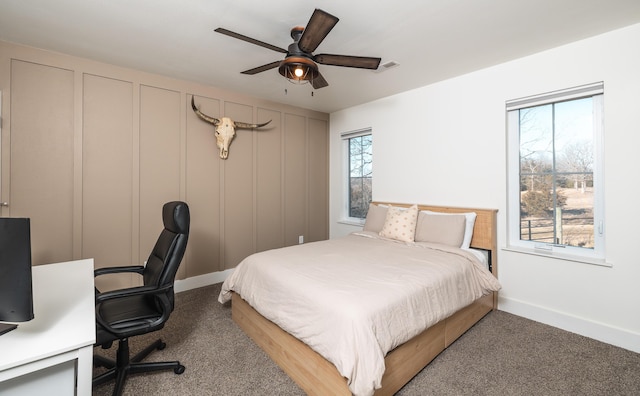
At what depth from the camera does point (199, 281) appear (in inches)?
141

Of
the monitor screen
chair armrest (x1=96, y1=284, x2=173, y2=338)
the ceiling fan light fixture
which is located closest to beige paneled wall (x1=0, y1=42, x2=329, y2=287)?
chair armrest (x1=96, y1=284, x2=173, y2=338)

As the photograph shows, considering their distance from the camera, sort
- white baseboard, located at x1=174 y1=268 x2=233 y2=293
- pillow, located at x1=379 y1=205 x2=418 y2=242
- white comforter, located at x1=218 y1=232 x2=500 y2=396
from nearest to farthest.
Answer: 1. white comforter, located at x1=218 y1=232 x2=500 y2=396
2. pillow, located at x1=379 y1=205 x2=418 y2=242
3. white baseboard, located at x1=174 y1=268 x2=233 y2=293

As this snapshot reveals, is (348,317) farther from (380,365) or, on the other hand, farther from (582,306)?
(582,306)

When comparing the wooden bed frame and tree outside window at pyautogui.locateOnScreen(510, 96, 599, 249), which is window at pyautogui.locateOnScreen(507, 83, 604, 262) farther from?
the wooden bed frame

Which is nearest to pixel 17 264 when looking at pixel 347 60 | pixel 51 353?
pixel 51 353

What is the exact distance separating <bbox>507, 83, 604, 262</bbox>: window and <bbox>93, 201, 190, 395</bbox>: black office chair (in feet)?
10.1

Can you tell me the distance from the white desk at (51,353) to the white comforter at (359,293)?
103cm

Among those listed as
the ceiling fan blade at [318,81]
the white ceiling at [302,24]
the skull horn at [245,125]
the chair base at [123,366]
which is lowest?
the chair base at [123,366]

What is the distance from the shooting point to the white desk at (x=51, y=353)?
979 mm

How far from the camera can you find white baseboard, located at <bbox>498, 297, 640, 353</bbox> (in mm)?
2209

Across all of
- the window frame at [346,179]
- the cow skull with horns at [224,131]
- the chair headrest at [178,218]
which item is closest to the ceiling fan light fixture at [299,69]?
the chair headrest at [178,218]

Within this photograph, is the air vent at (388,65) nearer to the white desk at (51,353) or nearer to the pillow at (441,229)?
the pillow at (441,229)

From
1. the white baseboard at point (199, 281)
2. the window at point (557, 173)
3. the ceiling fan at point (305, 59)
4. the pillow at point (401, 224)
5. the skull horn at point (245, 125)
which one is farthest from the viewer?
the skull horn at point (245, 125)

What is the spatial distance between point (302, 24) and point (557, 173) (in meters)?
2.64
